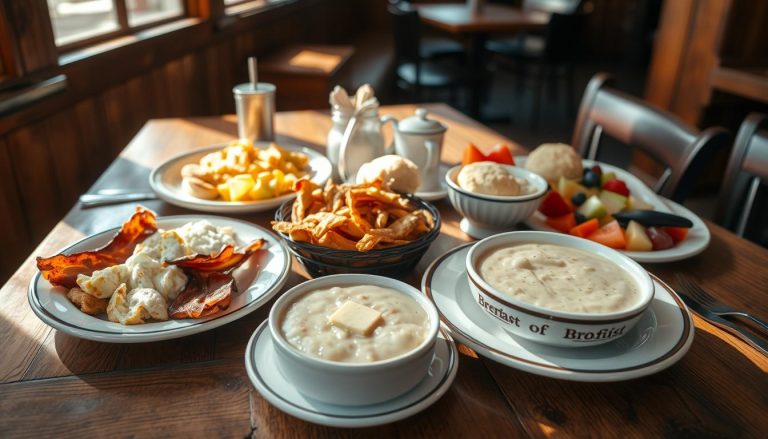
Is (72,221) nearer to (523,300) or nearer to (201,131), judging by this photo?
(201,131)

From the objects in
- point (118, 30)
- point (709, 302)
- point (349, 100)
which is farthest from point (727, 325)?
point (118, 30)

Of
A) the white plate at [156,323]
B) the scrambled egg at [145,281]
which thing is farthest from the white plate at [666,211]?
the scrambled egg at [145,281]

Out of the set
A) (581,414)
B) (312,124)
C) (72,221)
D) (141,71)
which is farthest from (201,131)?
(581,414)

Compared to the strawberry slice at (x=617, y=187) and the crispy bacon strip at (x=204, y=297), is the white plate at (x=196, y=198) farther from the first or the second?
the strawberry slice at (x=617, y=187)

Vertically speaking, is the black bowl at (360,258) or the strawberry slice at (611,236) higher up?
the black bowl at (360,258)

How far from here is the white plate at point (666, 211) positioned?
1.03 metres

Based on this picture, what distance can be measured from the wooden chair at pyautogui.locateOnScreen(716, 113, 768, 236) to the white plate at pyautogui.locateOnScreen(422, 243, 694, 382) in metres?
0.63

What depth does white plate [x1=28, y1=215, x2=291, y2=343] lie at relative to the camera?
0.76 metres

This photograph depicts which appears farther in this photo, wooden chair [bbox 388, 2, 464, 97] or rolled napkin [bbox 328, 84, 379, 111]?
wooden chair [bbox 388, 2, 464, 97]

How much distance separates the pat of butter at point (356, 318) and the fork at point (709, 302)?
58 cm

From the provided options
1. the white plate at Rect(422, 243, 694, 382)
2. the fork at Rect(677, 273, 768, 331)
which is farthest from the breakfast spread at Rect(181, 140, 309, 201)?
the fork at Rect(677, 273, 768, 331)

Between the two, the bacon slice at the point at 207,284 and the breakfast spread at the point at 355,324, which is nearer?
the breakfast spread at the point at 355,324

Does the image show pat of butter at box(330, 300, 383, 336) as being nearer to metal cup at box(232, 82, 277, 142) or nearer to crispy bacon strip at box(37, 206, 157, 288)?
crispy bacon strip at box(37, 206, 157, 288)

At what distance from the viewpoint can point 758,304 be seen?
0.94 m
